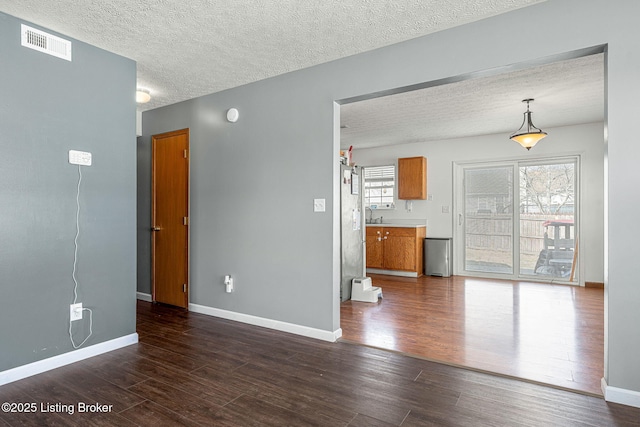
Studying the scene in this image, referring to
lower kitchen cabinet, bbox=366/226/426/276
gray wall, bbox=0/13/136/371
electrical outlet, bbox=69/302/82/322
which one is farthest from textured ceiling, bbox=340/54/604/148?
electrical outlet, bbox=69/302/82/322

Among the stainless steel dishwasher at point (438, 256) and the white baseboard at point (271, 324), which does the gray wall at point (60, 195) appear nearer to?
the white baseboard at point (271, 324)

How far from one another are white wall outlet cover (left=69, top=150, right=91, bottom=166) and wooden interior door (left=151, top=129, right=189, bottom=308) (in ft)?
4.56

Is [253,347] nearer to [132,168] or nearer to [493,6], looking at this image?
[132,168]

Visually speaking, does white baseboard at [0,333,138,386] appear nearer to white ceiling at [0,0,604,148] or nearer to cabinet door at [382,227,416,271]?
white ceiling at [0,0,604,148]

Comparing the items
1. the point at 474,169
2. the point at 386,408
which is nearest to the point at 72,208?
the point at 386,408

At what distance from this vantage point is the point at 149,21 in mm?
2529

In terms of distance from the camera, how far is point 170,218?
4395 millimetres

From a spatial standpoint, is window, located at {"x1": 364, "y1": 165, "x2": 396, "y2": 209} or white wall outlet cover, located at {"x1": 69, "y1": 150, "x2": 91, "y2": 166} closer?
white wall outlet cover, located at {"x1": 69, "y1": 150, "x2": 91, "y2": 166}

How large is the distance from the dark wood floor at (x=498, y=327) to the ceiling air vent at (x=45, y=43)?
3395mm

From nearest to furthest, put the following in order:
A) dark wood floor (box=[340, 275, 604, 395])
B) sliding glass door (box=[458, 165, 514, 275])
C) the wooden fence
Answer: dark wood floor (box=[340, 275, 604, 395]), the wooden fence, sliding glass door (box=[458, 165, 514, 275])

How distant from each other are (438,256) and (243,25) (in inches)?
204

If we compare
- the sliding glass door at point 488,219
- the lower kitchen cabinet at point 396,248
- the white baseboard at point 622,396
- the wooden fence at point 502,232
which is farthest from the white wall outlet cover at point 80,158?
the wooden fence at point 502,232

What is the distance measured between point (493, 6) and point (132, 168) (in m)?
3.18

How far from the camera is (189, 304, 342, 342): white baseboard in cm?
320
